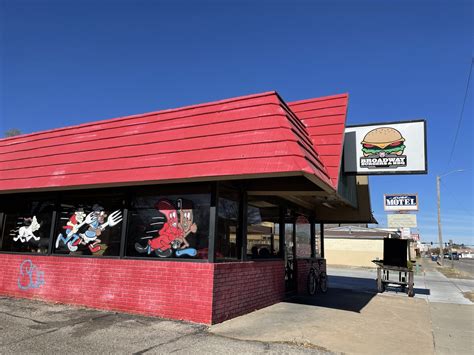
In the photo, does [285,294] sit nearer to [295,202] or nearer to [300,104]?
[295,202]

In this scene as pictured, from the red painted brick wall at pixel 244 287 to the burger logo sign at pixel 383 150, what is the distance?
4431 millimetres

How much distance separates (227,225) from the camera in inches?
340

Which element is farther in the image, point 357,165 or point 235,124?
point 357,165

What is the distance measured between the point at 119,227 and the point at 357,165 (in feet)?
24.5

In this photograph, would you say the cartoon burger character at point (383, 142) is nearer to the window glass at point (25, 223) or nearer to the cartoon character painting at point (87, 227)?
the cartoon character painting at point (87, 227)

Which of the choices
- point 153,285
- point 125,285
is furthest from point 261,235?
point 125,285

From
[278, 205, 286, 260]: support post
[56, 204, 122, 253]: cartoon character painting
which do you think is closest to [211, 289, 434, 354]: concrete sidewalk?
[278, 205, 286, 260]: support post

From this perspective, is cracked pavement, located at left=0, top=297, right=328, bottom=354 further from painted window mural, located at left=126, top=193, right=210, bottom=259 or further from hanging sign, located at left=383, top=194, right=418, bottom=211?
hanging sign, located at left=383, top=194, right=418, bottom=211

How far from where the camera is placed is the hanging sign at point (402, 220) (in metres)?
33.4

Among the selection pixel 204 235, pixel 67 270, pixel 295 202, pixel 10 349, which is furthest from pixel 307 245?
pixel 10 349

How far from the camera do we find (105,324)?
7344 millimetres

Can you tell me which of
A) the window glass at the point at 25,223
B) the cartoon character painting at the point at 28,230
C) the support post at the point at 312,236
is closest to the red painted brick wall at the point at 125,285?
the window glass at the point at 25,223

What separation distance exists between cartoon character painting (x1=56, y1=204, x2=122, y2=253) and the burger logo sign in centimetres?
777

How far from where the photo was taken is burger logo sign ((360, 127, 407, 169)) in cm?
1214
